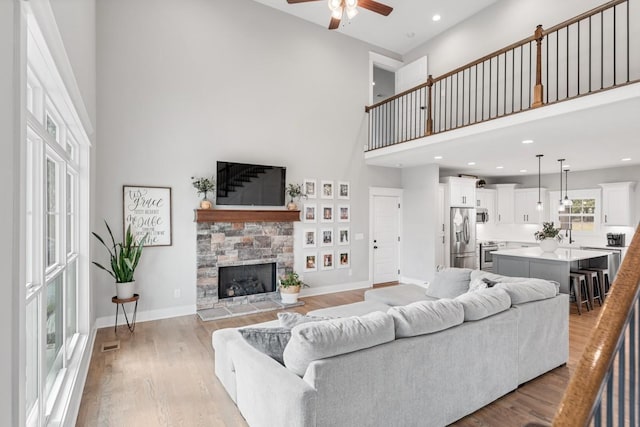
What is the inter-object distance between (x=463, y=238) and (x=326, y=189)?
349 cm

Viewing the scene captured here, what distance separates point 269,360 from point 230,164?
12.6 ft

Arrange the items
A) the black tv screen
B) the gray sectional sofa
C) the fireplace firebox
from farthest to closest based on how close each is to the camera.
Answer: the fireplace firebox < the black tv screen < the gray sectional sofa

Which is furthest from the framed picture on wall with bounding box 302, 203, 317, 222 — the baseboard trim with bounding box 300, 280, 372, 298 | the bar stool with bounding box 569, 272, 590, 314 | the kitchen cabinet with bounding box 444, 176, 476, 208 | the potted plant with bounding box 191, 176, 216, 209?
the bar stool with bounding box 569, 272, 590, 314

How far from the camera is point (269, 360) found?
7.00ft

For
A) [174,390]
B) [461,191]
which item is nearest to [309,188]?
[461,191]

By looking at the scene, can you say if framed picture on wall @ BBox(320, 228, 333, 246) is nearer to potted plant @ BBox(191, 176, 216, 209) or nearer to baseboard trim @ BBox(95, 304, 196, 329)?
potted plant @ BBox(191, 176, 216, 209)

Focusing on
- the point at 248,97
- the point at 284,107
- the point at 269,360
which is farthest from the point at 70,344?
the point at 284,107

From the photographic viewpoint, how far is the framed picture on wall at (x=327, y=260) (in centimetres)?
654

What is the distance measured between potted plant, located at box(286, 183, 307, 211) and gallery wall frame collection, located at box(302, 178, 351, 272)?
6.7 inches

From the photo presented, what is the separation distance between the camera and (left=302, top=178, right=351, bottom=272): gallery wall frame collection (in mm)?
6344

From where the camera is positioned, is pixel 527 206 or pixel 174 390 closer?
pixel 174 390

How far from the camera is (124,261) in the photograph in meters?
4.29

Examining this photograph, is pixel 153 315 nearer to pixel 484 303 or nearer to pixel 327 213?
pixel 327 213

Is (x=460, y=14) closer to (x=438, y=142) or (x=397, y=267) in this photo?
(x=438, y=142)
